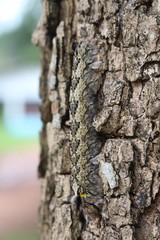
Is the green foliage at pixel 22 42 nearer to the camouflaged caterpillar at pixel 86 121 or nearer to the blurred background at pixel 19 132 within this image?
the blurred background at pixel 19 132

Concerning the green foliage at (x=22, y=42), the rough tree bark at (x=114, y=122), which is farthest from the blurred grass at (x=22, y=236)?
the green foliage at (x=22, y=42)

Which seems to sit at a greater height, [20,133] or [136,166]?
[20,133]

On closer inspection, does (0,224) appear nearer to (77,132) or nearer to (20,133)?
(77,132)

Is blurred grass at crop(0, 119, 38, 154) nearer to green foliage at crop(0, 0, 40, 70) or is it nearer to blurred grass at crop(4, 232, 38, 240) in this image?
blurred grass at crop(4, 232, 38, 240)

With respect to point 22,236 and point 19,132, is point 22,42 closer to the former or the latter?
point 19,132

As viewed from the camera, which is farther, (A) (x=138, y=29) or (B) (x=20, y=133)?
(B) (x=20, y=133)

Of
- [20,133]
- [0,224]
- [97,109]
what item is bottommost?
[0,224]

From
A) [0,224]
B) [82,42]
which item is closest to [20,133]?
[0,224]
